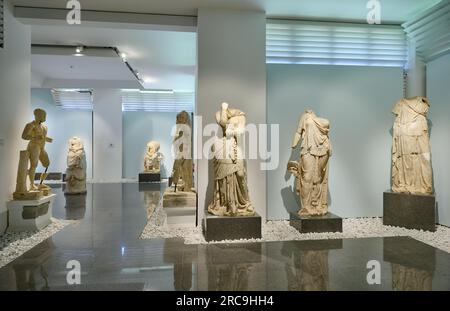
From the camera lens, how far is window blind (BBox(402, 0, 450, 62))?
441cm

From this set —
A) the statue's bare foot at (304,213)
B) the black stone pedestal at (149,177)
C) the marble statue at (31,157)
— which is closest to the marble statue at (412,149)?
the statue's bare foot at (304,213)

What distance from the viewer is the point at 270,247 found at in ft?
12.0

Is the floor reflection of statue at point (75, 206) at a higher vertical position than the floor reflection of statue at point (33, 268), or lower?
higher

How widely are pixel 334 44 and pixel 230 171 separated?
309 cm

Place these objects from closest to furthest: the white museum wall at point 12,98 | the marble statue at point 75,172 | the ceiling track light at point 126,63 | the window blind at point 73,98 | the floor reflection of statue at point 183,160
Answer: the white museum wall at point 12,98
the floor reflection of statue at point 183,160
the ceiling track light at point 126,63
the marble statue at point 75,172
the window blind at point 73,98

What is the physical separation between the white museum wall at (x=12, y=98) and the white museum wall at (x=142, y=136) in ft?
26.0

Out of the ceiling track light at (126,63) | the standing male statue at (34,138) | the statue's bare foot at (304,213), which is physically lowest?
the statue's bare foot at (304,213)

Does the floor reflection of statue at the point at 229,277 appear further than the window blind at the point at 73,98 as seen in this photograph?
No

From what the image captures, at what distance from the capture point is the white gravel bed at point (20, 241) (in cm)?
339

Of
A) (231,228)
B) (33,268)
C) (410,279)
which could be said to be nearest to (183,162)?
(231,228)

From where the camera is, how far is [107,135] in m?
11.5

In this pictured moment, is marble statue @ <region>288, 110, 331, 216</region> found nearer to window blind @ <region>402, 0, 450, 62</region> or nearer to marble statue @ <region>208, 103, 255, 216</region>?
marble statue @ <region>208, 103, 255, 216</region>

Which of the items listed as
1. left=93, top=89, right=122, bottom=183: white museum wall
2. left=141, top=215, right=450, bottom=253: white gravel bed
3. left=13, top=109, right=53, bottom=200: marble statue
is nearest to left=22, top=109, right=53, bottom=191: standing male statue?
left=13, top=109, right=53, bottom=200: marble statue

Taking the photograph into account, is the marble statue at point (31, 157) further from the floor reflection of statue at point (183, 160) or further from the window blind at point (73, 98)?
the window blind at point (73, 98)
